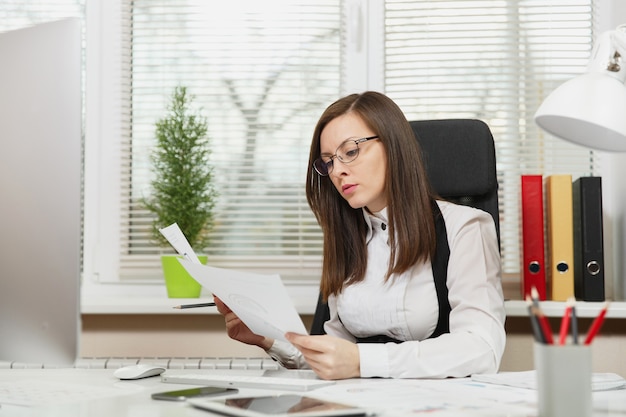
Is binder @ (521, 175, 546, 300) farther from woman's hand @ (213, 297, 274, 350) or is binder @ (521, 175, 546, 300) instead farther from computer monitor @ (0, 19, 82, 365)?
computer monitor @ (0, 19, 82, 365)

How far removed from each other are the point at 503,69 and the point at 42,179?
1849 millimetres

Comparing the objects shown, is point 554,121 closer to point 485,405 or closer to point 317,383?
point 485,405

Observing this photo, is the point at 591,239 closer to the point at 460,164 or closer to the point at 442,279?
the point at 460,164

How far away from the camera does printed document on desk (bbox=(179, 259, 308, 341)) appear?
1086 mm

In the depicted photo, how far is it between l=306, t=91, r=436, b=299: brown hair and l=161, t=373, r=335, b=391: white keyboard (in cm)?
43

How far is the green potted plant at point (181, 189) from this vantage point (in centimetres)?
219

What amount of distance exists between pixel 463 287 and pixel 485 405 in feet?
1.78

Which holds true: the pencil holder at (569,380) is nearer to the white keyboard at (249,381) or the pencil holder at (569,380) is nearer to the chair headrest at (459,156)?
the white keyboard at (249,381)

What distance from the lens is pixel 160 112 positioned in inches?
94.6

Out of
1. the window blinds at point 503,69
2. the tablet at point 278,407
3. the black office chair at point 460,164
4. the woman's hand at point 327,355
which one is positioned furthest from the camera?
the window blinds at point 503,69

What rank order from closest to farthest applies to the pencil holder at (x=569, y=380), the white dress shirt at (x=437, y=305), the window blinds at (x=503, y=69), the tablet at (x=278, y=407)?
the pencil holder at (x=569, y=380)
the tablet at (x=278, y=407)
the white dress shirt at (x=437, y=305)
the window blinds at (x=503, y=69)

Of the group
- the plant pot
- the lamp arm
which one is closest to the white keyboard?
the lamp arm

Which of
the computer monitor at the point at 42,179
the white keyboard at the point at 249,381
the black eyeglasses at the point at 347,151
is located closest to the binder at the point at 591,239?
the black eyeglasses at the point at 347,151

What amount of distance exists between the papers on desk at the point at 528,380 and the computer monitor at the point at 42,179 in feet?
2.22
